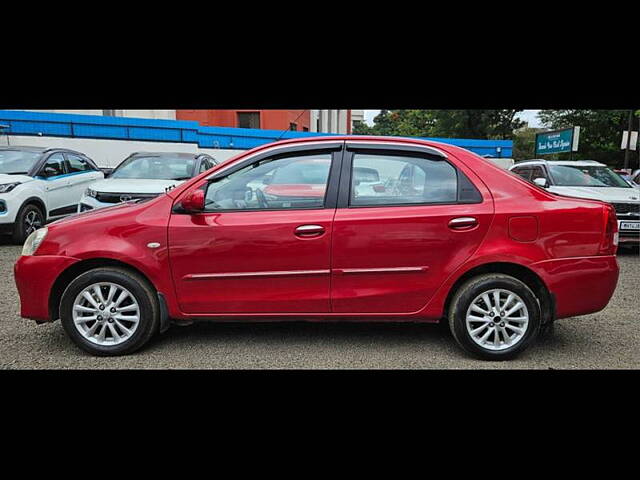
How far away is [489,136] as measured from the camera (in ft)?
132

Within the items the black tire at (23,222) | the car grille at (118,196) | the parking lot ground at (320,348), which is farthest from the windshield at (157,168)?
the parking lot ground at (320,348)

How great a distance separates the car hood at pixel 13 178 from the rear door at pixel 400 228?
266 inches

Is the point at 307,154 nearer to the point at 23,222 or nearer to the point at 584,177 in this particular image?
the point at 23,222

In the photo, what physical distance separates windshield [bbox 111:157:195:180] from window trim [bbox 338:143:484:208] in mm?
4707

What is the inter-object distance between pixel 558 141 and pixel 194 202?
2074cm

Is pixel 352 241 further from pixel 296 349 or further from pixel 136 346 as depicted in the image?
pixel 136 346

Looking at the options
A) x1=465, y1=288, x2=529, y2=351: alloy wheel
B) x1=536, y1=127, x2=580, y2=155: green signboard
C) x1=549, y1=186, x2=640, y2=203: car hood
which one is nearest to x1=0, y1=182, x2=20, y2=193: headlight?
x1=465, y1=288, x2=529, y2=351: alloy wheel

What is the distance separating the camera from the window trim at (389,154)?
3.40 meters

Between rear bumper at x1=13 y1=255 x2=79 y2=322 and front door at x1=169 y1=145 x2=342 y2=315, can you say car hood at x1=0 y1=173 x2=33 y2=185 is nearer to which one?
rear bumper at x1=13 y1=255 x2=79 y2=322

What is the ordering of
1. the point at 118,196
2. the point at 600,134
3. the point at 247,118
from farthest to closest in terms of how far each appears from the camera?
the point at 600,134
the point at 247,118
the point at 118,196

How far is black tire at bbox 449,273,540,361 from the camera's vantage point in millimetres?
A: 3344

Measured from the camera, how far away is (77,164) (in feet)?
30.4

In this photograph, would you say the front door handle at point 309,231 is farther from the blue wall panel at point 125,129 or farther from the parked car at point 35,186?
the blue wall panel at point 125,129

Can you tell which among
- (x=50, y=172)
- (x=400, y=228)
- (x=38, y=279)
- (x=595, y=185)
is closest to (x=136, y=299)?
(x=38, y=279)
